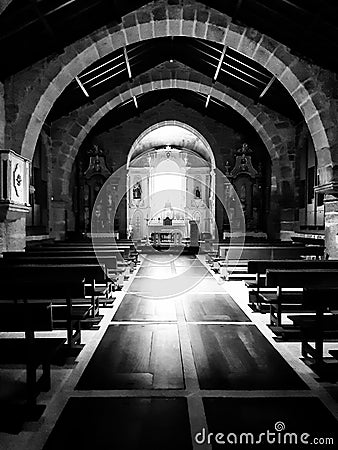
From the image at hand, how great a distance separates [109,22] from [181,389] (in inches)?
272

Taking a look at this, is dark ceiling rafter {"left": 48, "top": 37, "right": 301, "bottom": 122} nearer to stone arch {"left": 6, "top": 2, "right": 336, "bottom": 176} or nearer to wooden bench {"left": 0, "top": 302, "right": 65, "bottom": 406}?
stone arch {"left": 6, "top": 2, "right": 336, "bottom": 176}

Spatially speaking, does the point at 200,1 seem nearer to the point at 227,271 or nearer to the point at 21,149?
the point at 21,149

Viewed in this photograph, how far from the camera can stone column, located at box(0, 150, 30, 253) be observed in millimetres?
6727

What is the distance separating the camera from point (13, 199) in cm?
691

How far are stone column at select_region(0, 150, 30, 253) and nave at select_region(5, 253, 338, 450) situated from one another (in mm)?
2534

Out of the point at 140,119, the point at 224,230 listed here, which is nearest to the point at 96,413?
the point at 224,230

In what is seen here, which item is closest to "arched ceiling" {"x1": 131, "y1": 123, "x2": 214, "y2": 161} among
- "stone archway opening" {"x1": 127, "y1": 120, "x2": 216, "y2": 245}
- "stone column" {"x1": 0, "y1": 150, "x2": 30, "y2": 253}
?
"stone archway opening" {"x1": 127, "y1": 120, "x2": 216, "y2": 245}

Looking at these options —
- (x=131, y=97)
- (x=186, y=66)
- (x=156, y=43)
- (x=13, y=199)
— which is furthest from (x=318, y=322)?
(x=186, y=66)

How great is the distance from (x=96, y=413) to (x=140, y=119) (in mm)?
13320

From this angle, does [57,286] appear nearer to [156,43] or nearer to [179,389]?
[179,389]

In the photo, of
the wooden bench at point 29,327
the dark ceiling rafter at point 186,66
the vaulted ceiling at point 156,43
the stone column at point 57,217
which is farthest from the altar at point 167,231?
the wooden bench at point 29,327

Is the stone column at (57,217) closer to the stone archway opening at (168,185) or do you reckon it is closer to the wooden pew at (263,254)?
the wooden pew at (263,254)

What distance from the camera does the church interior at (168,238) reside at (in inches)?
112

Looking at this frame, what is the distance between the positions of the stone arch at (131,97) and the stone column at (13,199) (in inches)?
172
